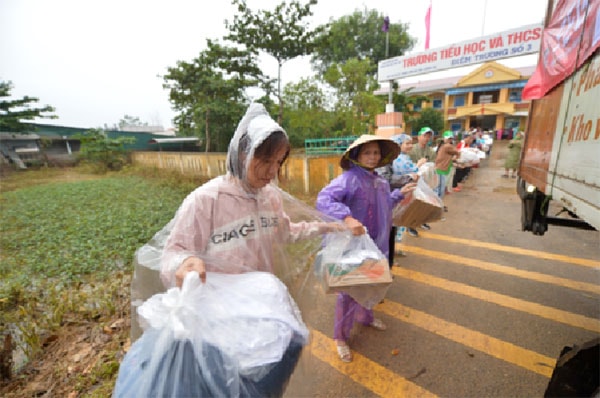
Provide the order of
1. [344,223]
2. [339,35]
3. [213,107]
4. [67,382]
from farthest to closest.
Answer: [339,35], [213,107], [67,382], [344,223]

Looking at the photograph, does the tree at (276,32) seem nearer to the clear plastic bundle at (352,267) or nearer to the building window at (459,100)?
the clear plastic bundle at (352,267)

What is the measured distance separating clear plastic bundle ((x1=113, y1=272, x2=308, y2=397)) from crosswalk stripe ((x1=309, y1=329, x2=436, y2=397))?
40.3 inches

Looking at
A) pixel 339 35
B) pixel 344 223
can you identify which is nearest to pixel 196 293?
pixel 344 223

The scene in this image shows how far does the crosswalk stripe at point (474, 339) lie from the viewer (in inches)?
80.0

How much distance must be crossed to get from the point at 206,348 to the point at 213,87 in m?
11.8

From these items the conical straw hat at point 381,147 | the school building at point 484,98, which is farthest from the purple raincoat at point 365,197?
the school building at point 484,98

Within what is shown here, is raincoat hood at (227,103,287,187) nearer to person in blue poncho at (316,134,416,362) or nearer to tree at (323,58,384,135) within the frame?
person in blue poncho at (316,134,416,362)

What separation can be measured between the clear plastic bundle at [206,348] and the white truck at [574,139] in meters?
1.26

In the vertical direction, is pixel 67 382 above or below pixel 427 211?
below

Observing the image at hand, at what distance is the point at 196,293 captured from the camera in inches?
32.3

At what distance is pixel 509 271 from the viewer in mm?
3354

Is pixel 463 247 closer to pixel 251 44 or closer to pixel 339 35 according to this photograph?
pixel 251 44

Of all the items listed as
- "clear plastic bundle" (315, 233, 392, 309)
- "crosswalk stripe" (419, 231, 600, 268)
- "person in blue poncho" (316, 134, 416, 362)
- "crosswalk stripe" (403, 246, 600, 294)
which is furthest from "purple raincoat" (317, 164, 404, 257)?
"crosswalk stripe" (419, 231, 600, 268)

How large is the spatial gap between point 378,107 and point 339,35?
55.3 ft
